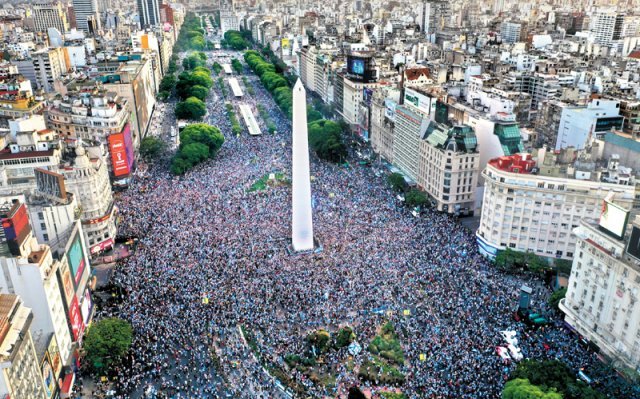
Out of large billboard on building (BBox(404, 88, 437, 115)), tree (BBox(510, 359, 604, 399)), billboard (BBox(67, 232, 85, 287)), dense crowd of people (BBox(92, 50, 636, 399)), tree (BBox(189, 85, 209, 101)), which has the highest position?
large billboard on building (BBox(404, 88, 437, 115))

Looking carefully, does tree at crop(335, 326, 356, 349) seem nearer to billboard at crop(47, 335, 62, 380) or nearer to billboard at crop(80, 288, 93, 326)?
billboard at crop(47, 335, 62, 380)

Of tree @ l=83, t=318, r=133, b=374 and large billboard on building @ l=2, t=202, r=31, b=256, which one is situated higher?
large billboard on building @ l=2, t=202, r=31, b=256

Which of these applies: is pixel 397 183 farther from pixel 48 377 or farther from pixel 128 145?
pixel 48 377

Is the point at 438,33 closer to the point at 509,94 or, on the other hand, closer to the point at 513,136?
the point at 509,94

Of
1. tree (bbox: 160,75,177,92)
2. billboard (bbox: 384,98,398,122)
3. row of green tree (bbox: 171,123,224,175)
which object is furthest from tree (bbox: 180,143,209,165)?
tree (bbox: 160,75,177,92)

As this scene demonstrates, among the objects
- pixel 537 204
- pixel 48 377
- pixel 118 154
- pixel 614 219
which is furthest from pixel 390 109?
pixel 48 377

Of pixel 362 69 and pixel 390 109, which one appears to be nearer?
pixel 390 109

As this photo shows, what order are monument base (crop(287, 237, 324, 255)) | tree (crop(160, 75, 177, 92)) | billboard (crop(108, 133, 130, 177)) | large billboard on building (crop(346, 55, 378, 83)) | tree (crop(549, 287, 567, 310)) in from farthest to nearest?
tree (crop(160, 75, 177, 92)), large billboard on building (crop(346, 55, 378, 83)), billboard (crop(108, 133, 130, 177)), monument base (crop(287, 237, 324, 255)), tree (crop(549, 287, 567, 310))
